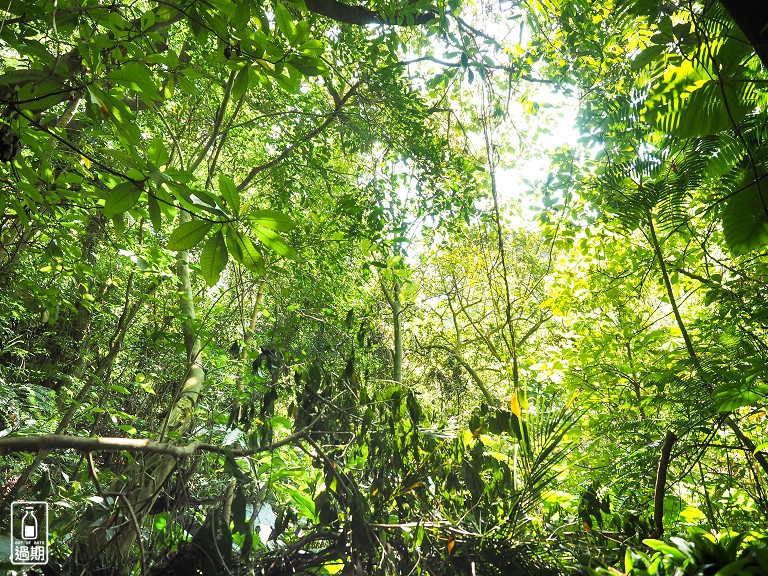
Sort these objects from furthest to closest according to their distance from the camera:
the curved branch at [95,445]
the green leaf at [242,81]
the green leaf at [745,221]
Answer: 1. the green leaf at [745,221]
2. the curved branch at [95,445]
3. the green leaf at [242,81]

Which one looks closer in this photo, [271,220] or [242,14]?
[271,220]

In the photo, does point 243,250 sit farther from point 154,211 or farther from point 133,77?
point 133,77

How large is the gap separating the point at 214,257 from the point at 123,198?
0.20 m

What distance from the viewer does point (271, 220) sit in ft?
2.55

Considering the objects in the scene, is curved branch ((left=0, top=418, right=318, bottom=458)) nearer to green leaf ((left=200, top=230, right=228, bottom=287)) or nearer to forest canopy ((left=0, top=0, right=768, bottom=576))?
forest canopy ((left=0, top=0, right=768, bottom=576))

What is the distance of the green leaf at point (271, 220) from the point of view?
770 millimetres

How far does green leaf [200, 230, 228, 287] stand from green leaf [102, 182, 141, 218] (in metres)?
0.16

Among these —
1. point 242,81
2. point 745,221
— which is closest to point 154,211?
point 242,81

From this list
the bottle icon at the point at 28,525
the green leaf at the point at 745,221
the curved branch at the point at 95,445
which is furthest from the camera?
the green leaf at the point at 745,221

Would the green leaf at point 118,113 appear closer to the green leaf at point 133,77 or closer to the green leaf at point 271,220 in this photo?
the green leaf at point 133,77

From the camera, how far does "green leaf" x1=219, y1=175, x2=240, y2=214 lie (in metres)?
0.74

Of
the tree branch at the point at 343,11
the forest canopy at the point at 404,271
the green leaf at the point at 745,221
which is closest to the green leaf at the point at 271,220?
the forest canopy at the point at 404,271

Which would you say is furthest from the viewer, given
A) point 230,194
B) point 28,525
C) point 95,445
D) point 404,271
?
point 404,271

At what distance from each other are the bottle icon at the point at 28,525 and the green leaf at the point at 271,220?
1.45 metres
